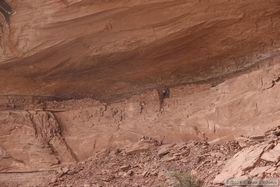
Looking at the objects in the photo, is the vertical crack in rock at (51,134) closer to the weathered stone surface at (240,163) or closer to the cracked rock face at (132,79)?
the cracked rock face at (132,79)

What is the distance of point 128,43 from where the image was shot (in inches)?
348

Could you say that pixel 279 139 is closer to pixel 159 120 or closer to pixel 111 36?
pixel 159 120

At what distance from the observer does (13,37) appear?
9.12 metres

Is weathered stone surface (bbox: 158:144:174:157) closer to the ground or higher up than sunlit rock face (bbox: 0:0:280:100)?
closer to the ground

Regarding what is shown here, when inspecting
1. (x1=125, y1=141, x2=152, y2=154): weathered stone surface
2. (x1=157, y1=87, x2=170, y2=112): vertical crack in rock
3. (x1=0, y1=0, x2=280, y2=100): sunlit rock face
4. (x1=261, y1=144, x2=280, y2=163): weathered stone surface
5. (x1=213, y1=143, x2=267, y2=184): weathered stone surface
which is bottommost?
(x1=125, y1=141, x2=152, y2=154): weathered stone surface

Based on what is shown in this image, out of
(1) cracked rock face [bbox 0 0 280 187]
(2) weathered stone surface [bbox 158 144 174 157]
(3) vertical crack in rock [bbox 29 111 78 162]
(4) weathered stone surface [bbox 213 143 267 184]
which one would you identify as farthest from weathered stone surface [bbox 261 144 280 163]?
(3) vertical crack in rock [bbox 29 111 78 162]

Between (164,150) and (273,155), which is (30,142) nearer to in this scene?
(164,150)

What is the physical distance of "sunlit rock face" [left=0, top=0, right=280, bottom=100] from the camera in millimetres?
8359

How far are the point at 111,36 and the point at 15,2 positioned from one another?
146 centimetres

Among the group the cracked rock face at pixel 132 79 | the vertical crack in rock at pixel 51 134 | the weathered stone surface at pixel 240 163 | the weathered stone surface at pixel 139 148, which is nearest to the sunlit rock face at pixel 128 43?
the cracked rock face at pixel 132 79

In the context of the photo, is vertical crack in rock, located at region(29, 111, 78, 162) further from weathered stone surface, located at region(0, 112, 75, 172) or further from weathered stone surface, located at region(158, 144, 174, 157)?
weathered stone surface, located at region(158, 144, 174, 157)

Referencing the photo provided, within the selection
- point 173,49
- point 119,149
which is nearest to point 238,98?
point 173,49

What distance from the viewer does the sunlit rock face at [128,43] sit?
27.4 feet

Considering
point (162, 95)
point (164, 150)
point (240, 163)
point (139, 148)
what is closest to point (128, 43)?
point (162, 95)
